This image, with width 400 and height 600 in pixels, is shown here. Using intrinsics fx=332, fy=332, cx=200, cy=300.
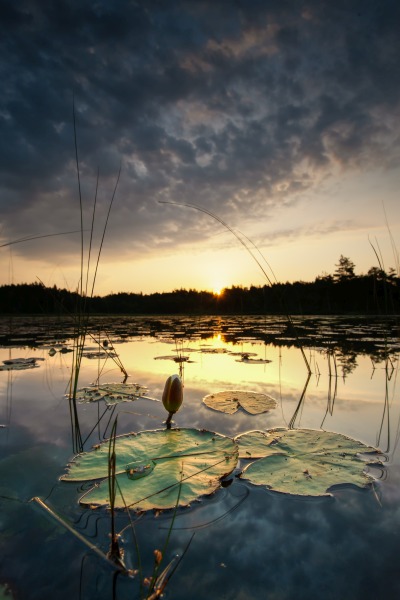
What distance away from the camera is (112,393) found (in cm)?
323

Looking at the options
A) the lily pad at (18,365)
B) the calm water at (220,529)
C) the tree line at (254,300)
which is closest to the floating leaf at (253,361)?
the calm water at (220,529)

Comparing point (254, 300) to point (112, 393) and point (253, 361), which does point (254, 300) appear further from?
point (112, 393)

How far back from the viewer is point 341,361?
200 inches

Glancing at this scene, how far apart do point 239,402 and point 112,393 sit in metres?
1.25

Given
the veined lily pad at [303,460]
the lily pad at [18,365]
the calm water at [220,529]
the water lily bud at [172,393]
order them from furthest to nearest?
the lily pad at [18,365] < the water lily bud at [172,393] < the veined lily pad at [303,460] < the calm water at [220,529]

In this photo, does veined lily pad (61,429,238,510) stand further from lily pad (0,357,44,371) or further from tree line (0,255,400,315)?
tree line (0,255,400,315)

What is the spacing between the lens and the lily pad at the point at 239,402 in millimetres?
2707

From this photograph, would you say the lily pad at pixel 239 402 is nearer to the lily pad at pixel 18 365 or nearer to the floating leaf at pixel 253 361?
the floating leaf at pixel 253 361

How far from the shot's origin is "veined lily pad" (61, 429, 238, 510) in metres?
1.43

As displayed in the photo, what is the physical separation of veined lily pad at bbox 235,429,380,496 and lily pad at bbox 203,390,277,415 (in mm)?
538

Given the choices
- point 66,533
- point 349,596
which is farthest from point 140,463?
point 349,596

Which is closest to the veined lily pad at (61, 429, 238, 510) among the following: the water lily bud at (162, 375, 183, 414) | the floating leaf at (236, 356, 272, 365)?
the water lily bud at (162, 375, 183, 414)

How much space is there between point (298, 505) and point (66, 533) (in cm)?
92

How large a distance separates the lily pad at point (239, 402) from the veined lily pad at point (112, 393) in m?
0.73
